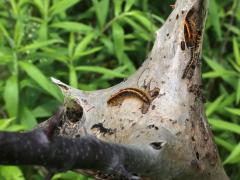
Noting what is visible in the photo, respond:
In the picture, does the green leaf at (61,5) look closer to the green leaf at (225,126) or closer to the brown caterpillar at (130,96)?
the green leaf at (225,126)

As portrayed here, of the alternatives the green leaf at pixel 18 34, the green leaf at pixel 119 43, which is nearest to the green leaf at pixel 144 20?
the green leaf at pixel 119 43

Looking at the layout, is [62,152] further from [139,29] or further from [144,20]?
[139,29]

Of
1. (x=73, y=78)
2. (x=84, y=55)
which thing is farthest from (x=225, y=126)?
(x=84, y=55)

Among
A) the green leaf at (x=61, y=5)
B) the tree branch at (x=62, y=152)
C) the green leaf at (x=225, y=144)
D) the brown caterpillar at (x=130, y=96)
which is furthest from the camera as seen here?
the green leaf at (x=61, y=5)

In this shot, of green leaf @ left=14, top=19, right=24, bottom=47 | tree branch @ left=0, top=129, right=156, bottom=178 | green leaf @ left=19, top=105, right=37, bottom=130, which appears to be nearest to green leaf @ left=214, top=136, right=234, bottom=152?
green leaf @ left=19, top=105, right=37, bottom=130

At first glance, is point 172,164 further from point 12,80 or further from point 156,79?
point 12,80

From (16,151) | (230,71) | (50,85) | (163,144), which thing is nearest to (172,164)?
(163,144)

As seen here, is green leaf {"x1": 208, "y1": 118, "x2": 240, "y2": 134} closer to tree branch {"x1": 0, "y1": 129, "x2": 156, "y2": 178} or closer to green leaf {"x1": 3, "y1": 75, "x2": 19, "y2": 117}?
green leaf {"x1": 3, "y1": 75, "x2": 19, "y2": 117}
